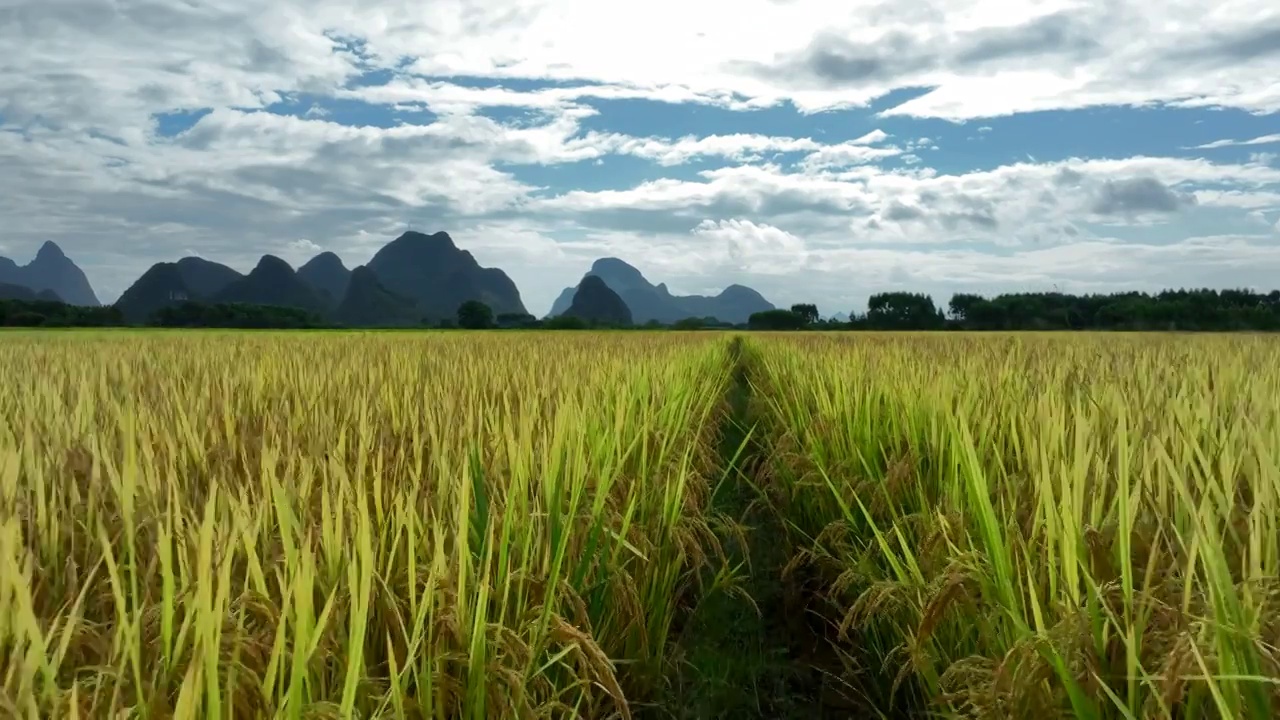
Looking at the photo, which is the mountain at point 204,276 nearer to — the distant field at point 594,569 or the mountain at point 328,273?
the mountain at point 328,273

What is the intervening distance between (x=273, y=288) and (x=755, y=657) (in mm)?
125508

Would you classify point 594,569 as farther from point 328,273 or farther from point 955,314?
point 328,273

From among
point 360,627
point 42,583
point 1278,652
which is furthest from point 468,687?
point 1278,652

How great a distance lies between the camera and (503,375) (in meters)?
4.48

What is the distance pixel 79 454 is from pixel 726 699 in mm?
1657

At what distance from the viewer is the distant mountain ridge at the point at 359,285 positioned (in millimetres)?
109875

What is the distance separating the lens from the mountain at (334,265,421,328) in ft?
356

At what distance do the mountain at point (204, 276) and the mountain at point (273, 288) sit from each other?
3.35 m

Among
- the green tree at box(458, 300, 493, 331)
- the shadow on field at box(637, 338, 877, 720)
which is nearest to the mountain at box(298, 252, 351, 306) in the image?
the green tree at box(458, 300, 493, 331)

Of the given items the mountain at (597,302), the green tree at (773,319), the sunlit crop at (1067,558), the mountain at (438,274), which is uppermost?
the mountain at (438,274)

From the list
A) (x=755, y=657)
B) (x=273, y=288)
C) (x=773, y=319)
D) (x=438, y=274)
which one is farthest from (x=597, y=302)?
(x=755, y=657)

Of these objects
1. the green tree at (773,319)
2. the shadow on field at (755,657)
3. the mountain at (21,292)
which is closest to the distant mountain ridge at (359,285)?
the mountain at (21,292)

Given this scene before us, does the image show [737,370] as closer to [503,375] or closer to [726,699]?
[503,375]

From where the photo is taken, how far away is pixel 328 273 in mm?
140000
